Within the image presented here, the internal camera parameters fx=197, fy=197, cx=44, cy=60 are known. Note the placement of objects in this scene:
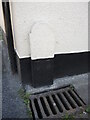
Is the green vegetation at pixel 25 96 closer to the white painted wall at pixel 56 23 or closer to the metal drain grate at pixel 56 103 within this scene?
the metal drain grate at pixel 56 103

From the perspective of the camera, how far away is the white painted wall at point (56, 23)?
246cm

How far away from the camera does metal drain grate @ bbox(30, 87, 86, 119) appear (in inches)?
Answer: 94.8

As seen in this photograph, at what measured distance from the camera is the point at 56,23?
2637 mm

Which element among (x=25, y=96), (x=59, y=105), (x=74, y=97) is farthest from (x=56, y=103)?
(x=25, y=96)

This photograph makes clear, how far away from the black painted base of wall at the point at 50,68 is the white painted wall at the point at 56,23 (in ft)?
0.32

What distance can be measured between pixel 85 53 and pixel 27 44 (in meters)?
0.96

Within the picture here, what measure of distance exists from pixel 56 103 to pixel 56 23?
107 cm

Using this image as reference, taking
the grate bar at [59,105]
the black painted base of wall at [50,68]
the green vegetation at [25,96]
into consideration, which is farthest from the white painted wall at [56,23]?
the grate bar at [59,105]

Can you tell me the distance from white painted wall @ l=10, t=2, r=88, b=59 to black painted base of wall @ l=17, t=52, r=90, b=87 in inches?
3.9

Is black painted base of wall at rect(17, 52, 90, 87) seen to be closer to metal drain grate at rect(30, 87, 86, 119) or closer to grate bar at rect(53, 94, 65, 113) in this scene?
metal drain grate at rect(30, 87, 86, 119)

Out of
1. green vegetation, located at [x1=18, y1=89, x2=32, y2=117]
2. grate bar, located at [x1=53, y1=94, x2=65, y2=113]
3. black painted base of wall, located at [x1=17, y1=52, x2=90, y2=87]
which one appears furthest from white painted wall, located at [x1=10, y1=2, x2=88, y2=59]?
grate bar, located at [x1=53, y1=94, x2=65, y2=113]

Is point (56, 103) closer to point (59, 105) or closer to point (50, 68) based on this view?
point (59, 105)

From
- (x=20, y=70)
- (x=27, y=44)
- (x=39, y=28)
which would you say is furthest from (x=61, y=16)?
(x=20, y=70)

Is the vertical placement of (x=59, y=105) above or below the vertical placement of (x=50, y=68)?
below
